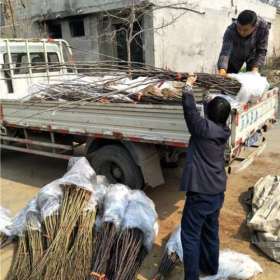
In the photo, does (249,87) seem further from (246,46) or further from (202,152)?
(202,152)

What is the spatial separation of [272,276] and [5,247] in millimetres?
2793

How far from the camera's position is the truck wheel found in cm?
459

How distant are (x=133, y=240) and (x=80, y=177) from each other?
105 cm

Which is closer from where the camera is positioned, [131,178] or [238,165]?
[238,165]

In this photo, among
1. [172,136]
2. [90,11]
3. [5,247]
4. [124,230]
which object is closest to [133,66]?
[172,136]

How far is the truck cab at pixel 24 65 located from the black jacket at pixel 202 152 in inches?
156

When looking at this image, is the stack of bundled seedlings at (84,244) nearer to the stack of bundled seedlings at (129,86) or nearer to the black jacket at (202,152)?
the black jacket at (202,152)

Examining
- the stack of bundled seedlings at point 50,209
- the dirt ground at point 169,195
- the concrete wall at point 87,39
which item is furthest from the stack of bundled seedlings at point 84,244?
the concrete wall at point 87,39

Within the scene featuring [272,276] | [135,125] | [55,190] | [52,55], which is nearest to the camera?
[272,276]

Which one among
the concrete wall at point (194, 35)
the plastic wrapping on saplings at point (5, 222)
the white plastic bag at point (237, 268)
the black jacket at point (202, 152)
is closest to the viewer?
the black jacket at point (202, 152)

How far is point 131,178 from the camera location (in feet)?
15.1

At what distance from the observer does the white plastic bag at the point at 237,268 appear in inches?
126

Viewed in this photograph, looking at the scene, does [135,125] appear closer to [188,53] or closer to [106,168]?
[106,168]

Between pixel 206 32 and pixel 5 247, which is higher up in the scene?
pixel 206 32
